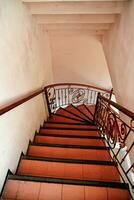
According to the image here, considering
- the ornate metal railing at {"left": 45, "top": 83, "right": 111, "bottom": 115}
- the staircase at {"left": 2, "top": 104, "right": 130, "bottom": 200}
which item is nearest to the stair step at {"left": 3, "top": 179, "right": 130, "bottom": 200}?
the staircase at {"left": 2, "top": 104, "right": 130, "bottom": 200}

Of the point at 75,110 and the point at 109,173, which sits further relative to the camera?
the point at 75,110

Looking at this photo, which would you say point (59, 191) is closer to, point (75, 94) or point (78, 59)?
point (78, 59)

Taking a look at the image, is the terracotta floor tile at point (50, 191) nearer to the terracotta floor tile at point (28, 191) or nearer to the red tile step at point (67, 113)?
the terracotta floor tile at point (28, 191)

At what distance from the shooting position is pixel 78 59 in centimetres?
582

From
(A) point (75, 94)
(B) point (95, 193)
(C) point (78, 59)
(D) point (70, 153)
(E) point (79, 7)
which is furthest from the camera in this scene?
(A) point (75, 94)

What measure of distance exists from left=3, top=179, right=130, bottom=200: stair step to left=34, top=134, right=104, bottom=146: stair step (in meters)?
1.30

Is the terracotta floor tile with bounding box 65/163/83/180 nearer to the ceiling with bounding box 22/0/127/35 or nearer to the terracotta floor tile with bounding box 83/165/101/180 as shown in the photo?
the terracotta floor tile with bounding box 83/165/101/180

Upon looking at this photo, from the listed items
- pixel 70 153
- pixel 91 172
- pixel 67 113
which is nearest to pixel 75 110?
pixel 67 113

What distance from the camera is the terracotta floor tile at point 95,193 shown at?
1729mm

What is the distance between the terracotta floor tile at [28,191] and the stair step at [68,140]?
1.34m

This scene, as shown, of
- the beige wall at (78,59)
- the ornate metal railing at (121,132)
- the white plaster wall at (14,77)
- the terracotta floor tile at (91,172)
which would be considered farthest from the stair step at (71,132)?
the beige wall at (78,59)

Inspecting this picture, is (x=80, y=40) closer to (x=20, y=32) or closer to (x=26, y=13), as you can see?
(x=26, y=13)

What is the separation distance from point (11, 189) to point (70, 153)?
1.05 metres

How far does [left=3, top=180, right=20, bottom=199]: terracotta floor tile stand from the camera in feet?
5.82
